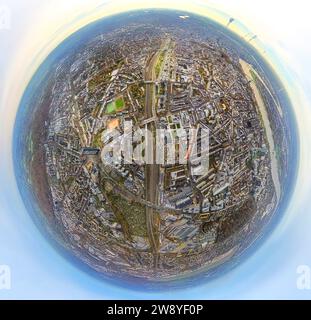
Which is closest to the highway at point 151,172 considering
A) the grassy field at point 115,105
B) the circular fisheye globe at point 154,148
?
the circular fisheye globe at point 154,148

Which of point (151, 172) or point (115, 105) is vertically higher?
point (115, 105)

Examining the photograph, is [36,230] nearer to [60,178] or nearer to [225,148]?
[60,178]

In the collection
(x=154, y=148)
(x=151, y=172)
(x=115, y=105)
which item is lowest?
(x=151, y=172)

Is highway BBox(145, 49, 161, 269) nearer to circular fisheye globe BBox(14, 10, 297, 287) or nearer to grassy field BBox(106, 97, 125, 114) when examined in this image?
circular fisheye globe BBox(14, 10, 297, 287)

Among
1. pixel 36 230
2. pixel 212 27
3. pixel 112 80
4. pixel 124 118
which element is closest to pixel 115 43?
pixel 112 80

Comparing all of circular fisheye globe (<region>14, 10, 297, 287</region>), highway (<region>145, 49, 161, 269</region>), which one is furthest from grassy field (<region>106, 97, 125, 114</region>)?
highway (<region>145, 49, 161, 269</region>)

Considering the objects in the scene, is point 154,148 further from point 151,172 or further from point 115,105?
point 115,105

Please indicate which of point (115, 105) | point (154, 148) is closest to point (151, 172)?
point (154, 148)

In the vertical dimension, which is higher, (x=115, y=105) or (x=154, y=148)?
(x=115, y=105)

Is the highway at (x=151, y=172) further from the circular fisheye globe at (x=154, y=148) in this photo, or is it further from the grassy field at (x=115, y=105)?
the grassy field at (x=115, y=105)

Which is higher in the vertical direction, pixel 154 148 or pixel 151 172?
pixel 154 148

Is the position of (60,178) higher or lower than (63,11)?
lower
